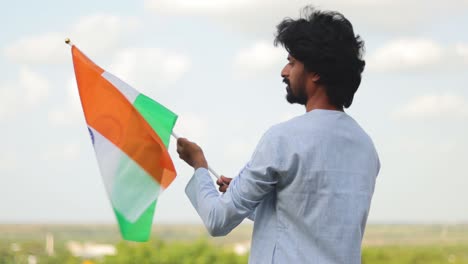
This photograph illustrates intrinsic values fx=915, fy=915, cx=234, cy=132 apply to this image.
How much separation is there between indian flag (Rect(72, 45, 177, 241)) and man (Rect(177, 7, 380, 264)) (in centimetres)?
35

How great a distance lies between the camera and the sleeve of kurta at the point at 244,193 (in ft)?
8.21

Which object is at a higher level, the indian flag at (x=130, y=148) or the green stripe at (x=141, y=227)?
the indian flag at (x=130, y=148)

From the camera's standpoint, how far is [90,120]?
3016mm

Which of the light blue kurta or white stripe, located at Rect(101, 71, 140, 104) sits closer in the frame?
the light blue kurta

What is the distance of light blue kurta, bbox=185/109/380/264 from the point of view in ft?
8.23

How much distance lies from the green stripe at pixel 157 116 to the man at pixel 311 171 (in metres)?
0.38

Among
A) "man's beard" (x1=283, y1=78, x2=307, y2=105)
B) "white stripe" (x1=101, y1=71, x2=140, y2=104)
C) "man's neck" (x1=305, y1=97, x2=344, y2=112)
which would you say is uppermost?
"white stripe" (x1=101, y1=71, x2=140, y2=104)

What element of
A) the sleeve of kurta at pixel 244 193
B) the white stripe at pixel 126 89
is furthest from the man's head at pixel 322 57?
the white stripe at pixel 126 89

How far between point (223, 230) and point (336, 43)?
616 mm

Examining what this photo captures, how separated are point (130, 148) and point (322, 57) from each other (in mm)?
773

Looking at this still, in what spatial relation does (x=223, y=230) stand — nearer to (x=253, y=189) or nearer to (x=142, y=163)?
(x=253, y=189)

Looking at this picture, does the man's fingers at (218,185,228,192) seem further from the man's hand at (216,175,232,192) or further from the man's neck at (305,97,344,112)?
the man's neck at (305,97,344,112)

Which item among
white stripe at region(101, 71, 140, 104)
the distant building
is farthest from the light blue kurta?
the distant building

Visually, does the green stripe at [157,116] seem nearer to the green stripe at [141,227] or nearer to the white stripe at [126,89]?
the white stripe at [126,89]
